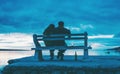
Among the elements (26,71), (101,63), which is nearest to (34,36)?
(26,71)

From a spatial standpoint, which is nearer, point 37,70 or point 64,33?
point 37,70

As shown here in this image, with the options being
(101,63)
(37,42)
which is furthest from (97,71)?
(37,42)

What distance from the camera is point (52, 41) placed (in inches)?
743

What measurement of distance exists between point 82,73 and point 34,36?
2633 millimetres

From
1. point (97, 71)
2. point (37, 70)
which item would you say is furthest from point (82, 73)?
point (37, 70)

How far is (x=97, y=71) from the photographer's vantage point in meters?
17.3

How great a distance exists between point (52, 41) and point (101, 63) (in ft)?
7.59

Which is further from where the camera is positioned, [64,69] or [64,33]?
[64,33]

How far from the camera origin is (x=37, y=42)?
18.9 m

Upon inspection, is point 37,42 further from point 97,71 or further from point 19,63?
point 97,71

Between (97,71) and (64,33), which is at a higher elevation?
(64,33)

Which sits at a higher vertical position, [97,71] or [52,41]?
[52,41]

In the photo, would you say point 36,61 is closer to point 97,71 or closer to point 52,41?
point 52,41

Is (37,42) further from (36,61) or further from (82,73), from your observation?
(82,73)
